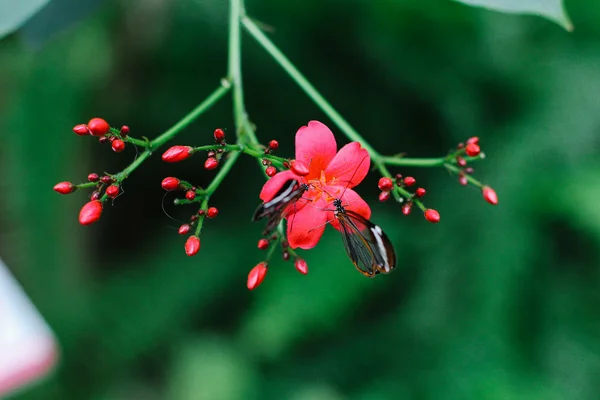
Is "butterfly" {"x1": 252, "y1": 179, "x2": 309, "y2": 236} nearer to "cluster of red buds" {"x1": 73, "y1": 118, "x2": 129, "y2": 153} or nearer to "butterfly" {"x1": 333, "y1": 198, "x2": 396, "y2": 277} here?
"butterfly" {"x1": 333, "y1": 198, "x2": 396, "y2": 277}

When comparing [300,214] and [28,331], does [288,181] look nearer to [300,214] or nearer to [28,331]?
[300,214]

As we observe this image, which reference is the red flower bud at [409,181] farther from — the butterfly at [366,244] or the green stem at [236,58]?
the green stem at [236,58]

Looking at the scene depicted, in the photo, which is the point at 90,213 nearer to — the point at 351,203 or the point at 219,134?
the point at 219,134

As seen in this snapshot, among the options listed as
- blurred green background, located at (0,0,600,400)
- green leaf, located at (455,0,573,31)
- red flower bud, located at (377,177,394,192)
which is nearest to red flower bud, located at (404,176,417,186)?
red flower bud, located at (377,177,394,192)

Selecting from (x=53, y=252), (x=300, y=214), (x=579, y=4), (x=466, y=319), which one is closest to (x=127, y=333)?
(x=53, y=252)

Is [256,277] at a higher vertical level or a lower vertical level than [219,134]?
lower

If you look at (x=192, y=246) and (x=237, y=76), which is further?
(x=237, y=76)

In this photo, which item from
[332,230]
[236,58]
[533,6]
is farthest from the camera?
[332,230]

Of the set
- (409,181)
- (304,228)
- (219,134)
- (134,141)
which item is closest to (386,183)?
(409,181)
